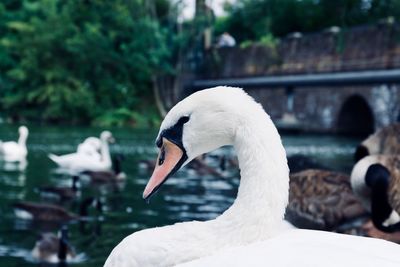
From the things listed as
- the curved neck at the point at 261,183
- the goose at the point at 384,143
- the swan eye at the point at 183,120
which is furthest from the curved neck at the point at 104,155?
the curved neck at the point at 261,183

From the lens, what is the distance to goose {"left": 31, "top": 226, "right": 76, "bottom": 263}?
6660 millimetres

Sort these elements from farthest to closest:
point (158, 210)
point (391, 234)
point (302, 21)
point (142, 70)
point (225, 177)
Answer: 1. point (142, 70)
2. point (302, 21)
3. point (225, 177)
4. point (158, 210)
5. point (391, 234)

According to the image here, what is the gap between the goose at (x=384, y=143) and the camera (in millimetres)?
7563

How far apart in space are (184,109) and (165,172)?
252mm

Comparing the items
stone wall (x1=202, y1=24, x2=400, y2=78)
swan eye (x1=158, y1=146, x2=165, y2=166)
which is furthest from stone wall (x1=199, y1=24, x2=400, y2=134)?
swan eye (x1=158, y1=146, x2=165, y2=166)

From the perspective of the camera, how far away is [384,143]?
7.75 metres

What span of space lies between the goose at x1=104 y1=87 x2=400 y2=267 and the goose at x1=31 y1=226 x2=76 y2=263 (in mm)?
4232

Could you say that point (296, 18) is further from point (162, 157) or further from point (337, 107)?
point (162, 157)

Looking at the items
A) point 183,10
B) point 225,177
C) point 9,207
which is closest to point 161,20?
point 183,10

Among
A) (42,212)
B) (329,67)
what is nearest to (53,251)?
(42,212)

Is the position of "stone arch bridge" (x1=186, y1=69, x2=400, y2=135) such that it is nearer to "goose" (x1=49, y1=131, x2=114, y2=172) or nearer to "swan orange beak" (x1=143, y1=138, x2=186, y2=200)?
"goose" (x1=49, y1=131, x2=114, y2=172)

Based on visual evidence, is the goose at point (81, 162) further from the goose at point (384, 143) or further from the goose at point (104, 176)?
the goose at point (384, 143)

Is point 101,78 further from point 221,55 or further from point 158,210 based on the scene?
point 158,210

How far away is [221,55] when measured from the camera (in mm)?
34656
